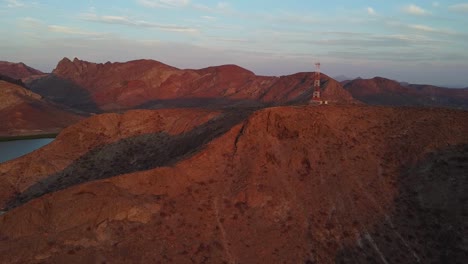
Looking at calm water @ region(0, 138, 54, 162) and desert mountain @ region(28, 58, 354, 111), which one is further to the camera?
desert mountain @ region(28, 58, 354, 111)

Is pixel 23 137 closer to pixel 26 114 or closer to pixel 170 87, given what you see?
pixel 26 114

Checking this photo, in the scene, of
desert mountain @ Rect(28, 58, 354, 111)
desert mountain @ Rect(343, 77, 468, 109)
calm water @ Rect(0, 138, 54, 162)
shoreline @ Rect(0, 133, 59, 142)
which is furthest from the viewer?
desert mountain @ Rect(343, 77, 468, 109)

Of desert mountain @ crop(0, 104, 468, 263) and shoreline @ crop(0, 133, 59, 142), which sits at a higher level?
desert mountain @ crop(0, 104, 468, 263)

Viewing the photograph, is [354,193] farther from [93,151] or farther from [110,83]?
[110,83]

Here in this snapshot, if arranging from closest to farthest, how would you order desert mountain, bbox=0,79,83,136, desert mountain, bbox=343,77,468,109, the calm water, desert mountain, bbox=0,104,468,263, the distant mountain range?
desert mountain, bbox=0,104,468,263, the calm water, desert mountain, bbox=0,79,83,136, the distant mountain range, desert mountain, bbox=343,77,468,109

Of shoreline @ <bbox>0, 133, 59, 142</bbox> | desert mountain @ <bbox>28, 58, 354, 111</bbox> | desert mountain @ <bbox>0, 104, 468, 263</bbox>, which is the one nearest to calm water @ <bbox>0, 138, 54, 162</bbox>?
shoreline @ <bbox>0, 133, 59, 142</bbox>

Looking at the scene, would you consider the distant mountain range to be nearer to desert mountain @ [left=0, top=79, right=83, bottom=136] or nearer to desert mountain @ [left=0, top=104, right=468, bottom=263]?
desert mountain @ [left=0, top=79, right=83, bottom=136]

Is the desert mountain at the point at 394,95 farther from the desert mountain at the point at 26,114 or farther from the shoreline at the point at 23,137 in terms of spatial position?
the shoreline at the point at 23,137
